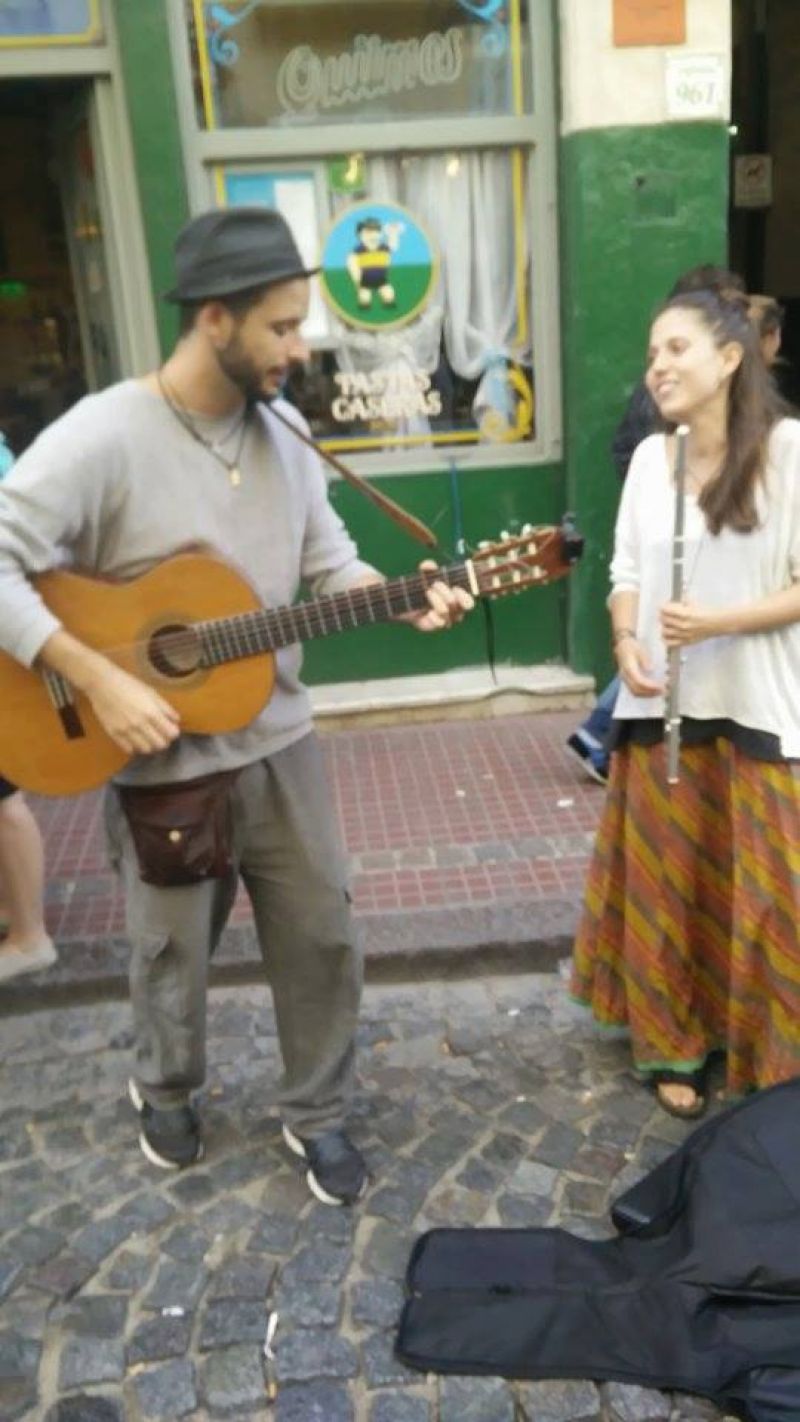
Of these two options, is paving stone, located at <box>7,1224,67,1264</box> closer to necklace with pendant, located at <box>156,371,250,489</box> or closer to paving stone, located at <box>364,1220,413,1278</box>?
paving stone, located at <box>364,1220,413,1278</box>

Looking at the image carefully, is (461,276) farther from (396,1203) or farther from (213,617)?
(396,1203)

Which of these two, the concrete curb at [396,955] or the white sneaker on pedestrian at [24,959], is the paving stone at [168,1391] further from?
the white sneaker on pedestrian at [24,959]

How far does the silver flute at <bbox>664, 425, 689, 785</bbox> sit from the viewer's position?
247 centimetres

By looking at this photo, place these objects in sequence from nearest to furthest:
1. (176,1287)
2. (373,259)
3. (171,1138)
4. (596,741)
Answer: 1. (176,1287)
2. (171,1138)
3. (596,741)
4. (373,259)

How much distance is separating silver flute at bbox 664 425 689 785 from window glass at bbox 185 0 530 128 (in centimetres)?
300

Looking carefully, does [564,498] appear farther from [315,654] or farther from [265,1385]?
[265,1385]

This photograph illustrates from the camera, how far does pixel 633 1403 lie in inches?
86.2

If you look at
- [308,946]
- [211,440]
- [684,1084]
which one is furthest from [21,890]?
[684,1084]

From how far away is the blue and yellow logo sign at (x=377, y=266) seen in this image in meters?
5.04

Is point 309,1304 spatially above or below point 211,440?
below

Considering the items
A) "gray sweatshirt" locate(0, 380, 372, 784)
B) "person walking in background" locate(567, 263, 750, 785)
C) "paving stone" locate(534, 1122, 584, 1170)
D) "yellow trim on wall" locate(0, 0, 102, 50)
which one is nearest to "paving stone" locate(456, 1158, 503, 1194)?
"paving stone" locate(534, 1122, 584, 1170)

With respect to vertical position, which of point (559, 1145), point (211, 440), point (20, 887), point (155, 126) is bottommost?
point (559, 1145)

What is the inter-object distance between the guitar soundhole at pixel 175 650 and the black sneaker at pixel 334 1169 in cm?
109

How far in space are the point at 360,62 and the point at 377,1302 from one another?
4357 millimetres
